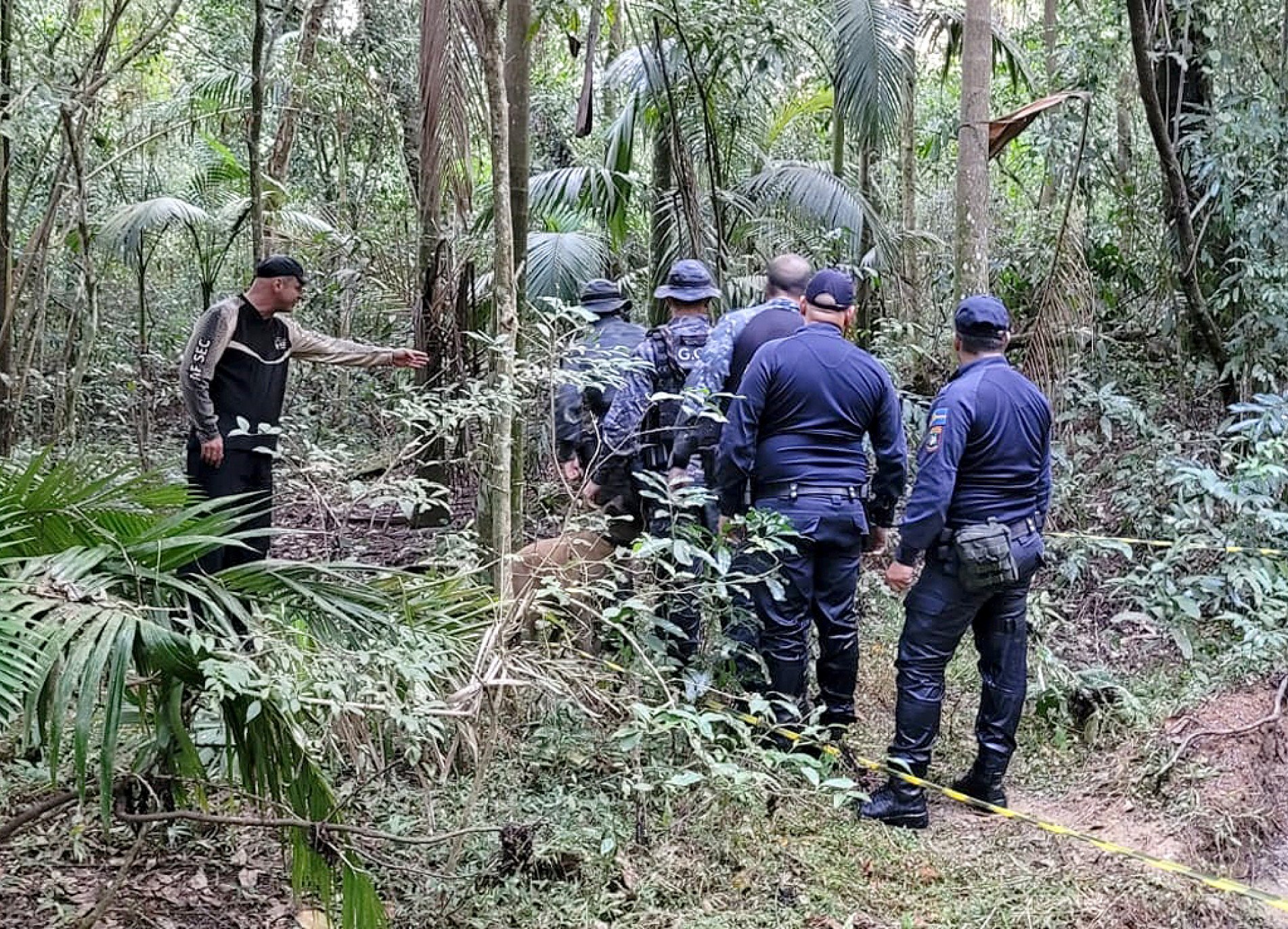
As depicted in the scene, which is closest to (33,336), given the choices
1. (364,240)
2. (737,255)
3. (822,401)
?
(364,240)

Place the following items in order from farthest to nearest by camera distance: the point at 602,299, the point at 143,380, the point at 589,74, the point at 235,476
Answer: the point at 143,380 → the point at 602,299 → the point at 589,74 → the point at 235,476

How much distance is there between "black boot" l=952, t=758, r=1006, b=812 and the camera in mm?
4359

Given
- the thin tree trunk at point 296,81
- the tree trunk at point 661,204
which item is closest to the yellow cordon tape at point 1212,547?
the tree trunk at point 661,204

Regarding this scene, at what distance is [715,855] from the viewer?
3621 millimetres

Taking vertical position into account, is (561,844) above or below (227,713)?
below

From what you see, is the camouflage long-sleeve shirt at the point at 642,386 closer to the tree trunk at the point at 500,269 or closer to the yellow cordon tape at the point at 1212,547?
the tree trunk at the point at 500,269

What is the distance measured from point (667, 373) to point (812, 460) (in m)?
1.07

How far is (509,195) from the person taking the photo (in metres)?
4.25

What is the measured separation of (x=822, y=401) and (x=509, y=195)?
1.46 metres

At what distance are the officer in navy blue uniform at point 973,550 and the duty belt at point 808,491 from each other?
0.33 meters

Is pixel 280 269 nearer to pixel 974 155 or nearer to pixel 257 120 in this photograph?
pixel 257 120

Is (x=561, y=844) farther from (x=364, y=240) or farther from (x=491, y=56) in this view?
(x=364, y=240)

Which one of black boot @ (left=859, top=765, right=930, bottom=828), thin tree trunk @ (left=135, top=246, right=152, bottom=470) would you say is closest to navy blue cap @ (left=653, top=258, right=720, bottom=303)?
black boot @ (left=859, top=765, right=930, bottom=828)

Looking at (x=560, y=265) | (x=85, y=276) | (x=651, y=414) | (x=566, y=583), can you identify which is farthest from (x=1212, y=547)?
(x=85, y=276)
